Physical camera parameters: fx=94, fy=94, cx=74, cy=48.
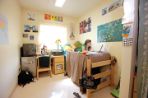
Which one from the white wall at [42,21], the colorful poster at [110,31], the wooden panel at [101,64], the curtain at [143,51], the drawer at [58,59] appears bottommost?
the drawer at [58,59]

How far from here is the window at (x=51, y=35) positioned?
3734 mm

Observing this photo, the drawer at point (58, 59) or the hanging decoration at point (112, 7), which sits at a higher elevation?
the hanging decoration at point (112, 7)

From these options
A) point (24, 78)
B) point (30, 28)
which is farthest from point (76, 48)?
point (24, 78)

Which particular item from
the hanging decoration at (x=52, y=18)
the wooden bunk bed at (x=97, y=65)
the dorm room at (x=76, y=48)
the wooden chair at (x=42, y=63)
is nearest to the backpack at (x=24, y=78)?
the dorm room at (x=76, y=48)

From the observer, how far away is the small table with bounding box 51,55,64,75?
3391mm

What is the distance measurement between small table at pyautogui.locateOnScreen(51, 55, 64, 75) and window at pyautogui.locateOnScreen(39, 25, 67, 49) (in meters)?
0.70

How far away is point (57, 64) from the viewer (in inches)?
135

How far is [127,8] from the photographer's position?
113cm

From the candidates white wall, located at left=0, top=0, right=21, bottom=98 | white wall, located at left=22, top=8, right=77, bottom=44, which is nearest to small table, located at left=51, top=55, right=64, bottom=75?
white wall, located at left=22, top=8, right=77, bottom=44

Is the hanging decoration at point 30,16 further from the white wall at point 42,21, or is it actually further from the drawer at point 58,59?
the drawer at point 58,59

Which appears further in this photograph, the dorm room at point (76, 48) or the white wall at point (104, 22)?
the white wall at point (104, 22)

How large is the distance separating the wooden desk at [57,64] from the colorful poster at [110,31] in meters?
1.53

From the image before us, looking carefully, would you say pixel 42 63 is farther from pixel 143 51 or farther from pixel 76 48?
pixel 143 51

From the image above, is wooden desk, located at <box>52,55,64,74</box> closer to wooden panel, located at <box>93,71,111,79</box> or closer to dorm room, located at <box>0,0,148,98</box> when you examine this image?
dorm room, located at <box>0,0,148,98</box>
